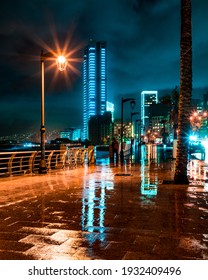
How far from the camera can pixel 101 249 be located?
18.3ft

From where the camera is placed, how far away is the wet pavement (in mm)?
5430

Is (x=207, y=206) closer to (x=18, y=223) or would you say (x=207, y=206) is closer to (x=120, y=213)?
(x=120, y=213)

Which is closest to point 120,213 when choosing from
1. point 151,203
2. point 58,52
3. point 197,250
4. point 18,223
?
point 151,203

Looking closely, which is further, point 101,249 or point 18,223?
point 18,223

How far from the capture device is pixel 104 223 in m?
7.33

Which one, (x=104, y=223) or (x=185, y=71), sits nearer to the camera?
(x=104, y=223)

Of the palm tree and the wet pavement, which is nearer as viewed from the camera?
the wet pavement

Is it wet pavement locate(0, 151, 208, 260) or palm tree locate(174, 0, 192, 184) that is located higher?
palm tree locate(174, 0, 192, 184)

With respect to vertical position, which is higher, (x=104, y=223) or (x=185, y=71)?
(x=185, y=71)

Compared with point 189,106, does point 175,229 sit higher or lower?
lower

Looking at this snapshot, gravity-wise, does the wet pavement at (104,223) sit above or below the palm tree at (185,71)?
below

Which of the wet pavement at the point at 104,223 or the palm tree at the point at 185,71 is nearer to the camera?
the wet pavement at the point at 104,223

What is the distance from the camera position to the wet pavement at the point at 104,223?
5.43 metres
